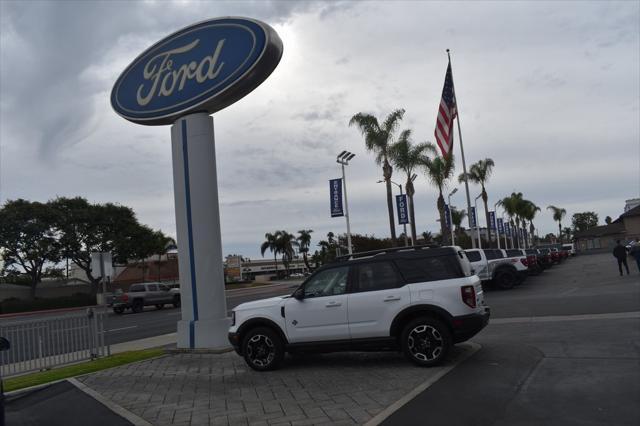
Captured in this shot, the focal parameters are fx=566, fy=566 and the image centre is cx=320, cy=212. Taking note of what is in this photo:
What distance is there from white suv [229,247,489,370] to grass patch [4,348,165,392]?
3.22 metres

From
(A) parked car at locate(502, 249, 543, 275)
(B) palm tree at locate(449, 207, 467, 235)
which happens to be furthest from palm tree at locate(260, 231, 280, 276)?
(A) parked car at locate(502, 249, 543, 275)

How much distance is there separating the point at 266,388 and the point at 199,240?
5254 millimetres

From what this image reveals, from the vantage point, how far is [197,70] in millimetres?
12984

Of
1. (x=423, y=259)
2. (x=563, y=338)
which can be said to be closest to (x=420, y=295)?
(x=423, y=259)

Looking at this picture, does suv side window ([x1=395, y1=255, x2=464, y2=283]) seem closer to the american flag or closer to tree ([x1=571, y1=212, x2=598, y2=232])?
the american flag

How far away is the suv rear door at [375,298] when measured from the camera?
28.4ft

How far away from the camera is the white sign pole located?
12352 millimetres

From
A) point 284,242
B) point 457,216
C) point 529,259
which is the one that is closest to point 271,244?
point 284,242

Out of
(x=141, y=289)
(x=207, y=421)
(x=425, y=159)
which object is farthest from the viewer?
(x=425, y=159)

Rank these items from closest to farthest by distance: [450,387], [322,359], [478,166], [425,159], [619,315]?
[450,387] → [322,359] → [619,315] → [425,159] → [478,166]

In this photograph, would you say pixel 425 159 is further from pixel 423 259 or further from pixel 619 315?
A: pixel 423 259

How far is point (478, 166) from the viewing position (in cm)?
5484

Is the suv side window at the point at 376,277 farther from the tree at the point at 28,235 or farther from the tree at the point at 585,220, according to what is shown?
the tree at the point at 585,220

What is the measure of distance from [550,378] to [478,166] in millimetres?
49492
